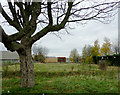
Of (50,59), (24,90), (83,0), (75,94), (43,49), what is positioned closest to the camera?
(75,94)

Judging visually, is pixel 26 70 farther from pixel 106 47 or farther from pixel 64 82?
pixel 106 47

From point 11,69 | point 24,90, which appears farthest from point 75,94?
point 11,69

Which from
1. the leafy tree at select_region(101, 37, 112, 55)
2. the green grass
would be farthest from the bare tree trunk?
the leafy tree at select_region(101, 37, 112, 55)

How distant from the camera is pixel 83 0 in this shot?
4562 mm

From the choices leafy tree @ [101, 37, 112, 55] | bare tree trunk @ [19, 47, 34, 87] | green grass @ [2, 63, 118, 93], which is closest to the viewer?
green grass @ [2, 63, 118, 93]

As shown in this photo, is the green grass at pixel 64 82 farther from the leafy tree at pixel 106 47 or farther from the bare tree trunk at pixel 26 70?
the leafy tree at pixel 106 47

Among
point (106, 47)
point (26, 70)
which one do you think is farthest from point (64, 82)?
point (106, 47)

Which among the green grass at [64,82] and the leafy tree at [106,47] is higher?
the leafy tree at [106,47]

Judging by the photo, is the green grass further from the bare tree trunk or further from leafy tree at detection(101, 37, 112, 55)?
leafy tree at detection(101, 37, 112, 55)

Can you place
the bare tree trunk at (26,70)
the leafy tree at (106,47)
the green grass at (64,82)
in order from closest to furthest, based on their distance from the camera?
the green grass at (64,82) < the bare tree trunk at (26,70) < the leafy tree at (106,47)

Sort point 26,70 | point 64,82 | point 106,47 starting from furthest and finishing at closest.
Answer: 1. point 106,47
2. point 64,82
3. point 26,70

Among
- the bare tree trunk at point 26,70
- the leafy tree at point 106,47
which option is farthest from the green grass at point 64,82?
the leafy tree at point 106,47

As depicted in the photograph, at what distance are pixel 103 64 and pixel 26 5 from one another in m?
7.89

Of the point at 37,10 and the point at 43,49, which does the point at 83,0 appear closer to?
the point at 37,10
